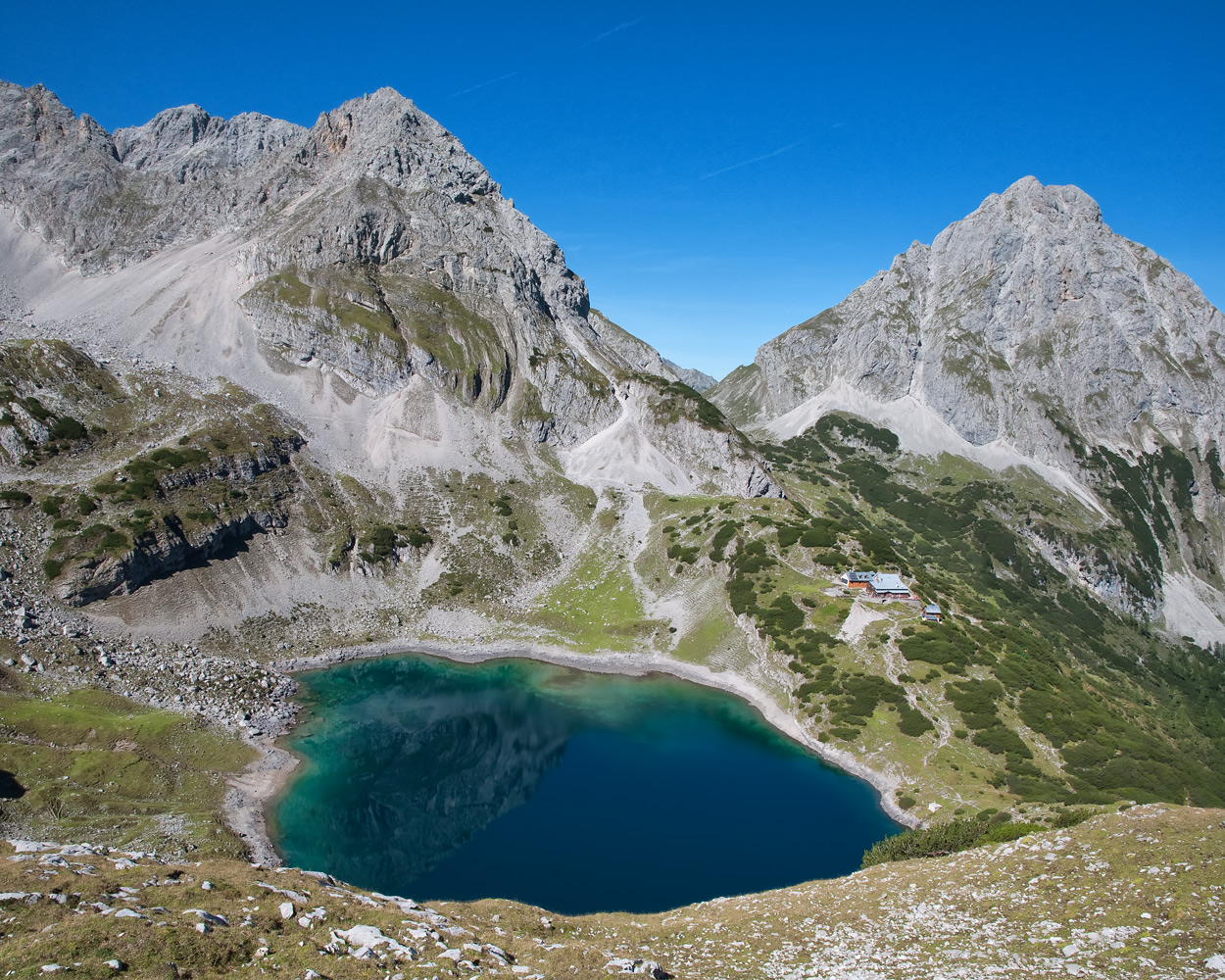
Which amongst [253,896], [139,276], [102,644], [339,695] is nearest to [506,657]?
[339,695]

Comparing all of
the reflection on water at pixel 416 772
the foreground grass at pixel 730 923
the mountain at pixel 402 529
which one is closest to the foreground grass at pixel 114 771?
the mountain at pixel 402 529

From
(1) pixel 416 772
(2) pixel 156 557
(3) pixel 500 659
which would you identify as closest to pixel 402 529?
(3) pixel 500 659

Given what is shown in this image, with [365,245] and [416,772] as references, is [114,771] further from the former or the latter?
[365,245]

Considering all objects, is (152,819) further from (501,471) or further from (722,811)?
(501,471)

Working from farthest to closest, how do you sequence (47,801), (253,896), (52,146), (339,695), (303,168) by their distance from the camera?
1. (303,168)
2. (52,146)
3. (339,695)
4. (47,801)
5. (253,896)

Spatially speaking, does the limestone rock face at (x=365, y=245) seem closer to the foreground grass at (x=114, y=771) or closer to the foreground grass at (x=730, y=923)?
the foreground grass at (x=114, y=771)

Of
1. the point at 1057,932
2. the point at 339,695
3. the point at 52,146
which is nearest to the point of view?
the point at 1057,932
